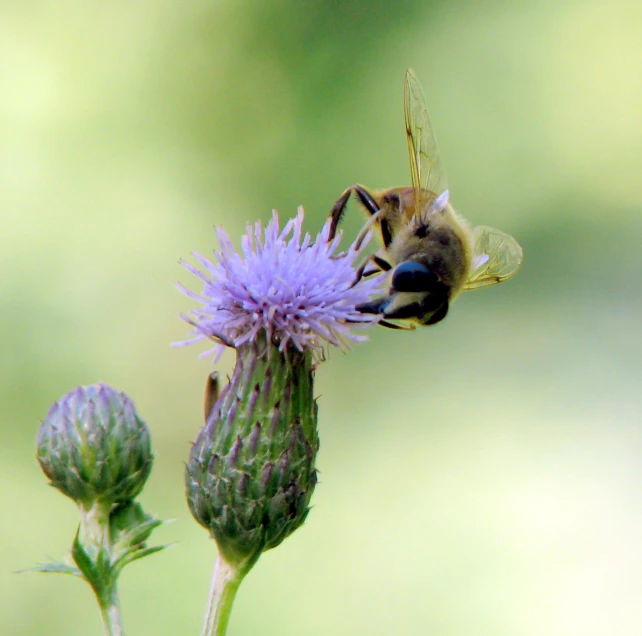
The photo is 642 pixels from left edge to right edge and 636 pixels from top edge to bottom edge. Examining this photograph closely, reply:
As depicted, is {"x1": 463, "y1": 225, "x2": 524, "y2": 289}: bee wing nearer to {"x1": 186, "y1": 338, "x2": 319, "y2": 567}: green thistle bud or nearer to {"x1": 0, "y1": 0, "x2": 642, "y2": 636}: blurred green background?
{"x1": 186, "y1": 338, "x2": 319, "y2": 567}: green thistle bud

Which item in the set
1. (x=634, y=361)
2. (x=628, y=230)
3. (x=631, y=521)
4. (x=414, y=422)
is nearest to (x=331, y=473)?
(x=414, y=422)

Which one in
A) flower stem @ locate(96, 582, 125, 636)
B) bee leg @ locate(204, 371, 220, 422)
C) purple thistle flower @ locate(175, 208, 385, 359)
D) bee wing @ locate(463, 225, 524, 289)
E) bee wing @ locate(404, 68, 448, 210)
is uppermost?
bee wing @ locate(404, 68, 448, 210)

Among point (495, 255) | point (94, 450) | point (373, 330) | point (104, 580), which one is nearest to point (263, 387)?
point (94, 450)

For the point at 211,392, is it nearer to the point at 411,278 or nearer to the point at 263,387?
the point at 263,387

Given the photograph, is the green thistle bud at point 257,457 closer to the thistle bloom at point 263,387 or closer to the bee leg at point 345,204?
the thistle bloom at point 263,387

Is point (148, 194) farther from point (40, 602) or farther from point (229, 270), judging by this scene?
point (229, 270)

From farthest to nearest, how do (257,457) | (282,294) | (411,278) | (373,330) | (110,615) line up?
(373,330) < (411,278) < (282,294) < (257,457) < (110,615)

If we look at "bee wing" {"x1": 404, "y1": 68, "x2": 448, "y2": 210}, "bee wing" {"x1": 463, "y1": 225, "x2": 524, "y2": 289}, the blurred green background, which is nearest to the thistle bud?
"bee wing" {"x1": 404, "y1": 68, "x2": 448, "y2": 210}
